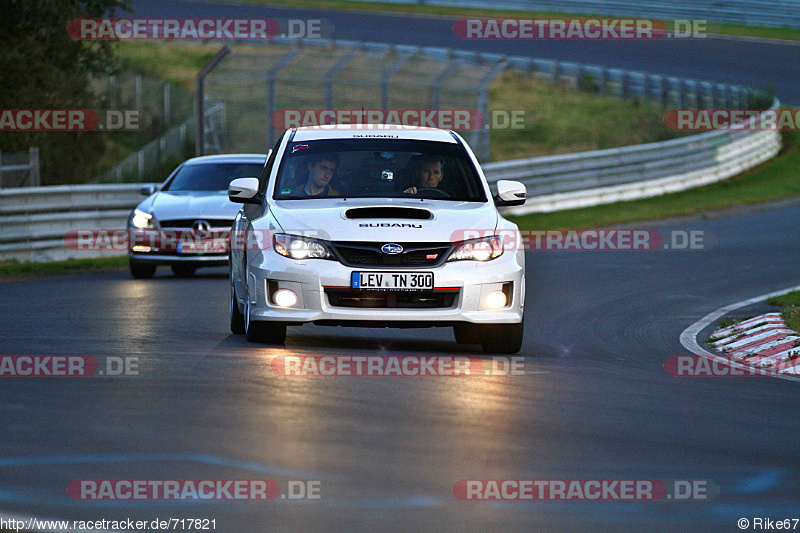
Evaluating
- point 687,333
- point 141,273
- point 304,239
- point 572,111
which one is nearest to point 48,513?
point 304,239

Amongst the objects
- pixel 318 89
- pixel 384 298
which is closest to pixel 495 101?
pixel 318 89

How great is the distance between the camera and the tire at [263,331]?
→ 32.9 ft

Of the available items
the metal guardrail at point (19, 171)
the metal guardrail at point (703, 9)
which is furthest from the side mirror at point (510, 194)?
the metal guardrail at point (703, 9)

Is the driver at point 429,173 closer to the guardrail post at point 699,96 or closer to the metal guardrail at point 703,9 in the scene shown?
the guardrail post at point 699,96

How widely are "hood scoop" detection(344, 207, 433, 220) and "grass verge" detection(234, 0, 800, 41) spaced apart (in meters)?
42.5

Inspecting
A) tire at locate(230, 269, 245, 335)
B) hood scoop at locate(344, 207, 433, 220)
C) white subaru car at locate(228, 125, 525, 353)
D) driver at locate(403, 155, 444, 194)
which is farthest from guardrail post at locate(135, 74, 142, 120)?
hood scoop at locate(344, 207, 433, 220)

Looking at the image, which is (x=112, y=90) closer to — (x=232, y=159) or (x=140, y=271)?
(x=232, y=159)

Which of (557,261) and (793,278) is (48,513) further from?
(557,261)

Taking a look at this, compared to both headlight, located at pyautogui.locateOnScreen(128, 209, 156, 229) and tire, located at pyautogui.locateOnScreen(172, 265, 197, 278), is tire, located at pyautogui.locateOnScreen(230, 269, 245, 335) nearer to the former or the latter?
headlight, located at pyautogui.locateOnScreen(128, 209, 156, 229)

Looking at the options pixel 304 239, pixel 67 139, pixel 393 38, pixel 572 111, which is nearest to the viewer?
pixel 304 239

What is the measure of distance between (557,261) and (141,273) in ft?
17.5

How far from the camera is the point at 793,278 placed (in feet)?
54.6

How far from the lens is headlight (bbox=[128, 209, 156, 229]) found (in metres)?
17.6

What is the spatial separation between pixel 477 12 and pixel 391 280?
4754 cm
